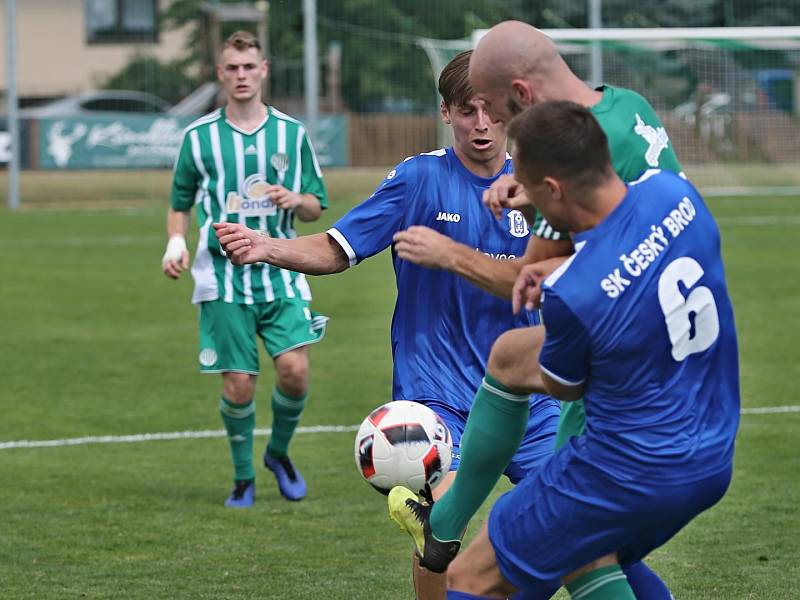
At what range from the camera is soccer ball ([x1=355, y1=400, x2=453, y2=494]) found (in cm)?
459

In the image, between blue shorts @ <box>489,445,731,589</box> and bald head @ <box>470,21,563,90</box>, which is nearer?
blue shorts @ <box>489,445,731,589</box>

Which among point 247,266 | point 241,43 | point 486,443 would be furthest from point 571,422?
point 241,43

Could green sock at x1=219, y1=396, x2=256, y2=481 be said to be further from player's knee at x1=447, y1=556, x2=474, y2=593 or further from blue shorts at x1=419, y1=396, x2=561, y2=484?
player's knee at x1=447, y1=556, x2=474, y2=593

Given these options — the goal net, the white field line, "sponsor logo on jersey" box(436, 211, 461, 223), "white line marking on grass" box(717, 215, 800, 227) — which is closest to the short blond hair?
the white field line

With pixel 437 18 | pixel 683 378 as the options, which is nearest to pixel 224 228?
pixel 683 378

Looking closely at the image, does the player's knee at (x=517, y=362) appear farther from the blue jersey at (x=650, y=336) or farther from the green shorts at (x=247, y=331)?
the green shorts at (x=247, y=331)

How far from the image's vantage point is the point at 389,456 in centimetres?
461

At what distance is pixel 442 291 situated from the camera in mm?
5078

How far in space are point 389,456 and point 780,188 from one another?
23.8 m

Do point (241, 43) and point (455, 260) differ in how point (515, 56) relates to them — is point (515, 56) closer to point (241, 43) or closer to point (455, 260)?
point (455, 260)

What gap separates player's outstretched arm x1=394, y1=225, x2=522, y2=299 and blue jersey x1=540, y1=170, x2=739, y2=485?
1.54ft

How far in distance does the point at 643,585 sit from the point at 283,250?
5.11 ft

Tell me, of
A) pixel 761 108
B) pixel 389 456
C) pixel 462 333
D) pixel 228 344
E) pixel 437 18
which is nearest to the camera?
pixel 389 456

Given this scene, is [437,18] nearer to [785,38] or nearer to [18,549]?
[785,38]
